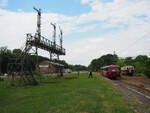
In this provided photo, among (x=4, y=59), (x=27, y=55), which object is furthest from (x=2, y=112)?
(x=4, y=59)

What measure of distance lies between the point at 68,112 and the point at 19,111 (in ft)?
8.31

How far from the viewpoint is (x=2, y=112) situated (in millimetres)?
7211

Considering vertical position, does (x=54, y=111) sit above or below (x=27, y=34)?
below

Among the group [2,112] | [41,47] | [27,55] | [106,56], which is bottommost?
[2,112]

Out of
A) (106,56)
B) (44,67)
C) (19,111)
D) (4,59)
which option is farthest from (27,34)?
(106,56)

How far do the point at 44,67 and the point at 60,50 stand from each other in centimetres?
4133

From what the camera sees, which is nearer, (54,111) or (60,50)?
(54,111)

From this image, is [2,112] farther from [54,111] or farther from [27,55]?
[27,55]

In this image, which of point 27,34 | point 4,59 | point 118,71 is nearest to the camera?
point 27,34

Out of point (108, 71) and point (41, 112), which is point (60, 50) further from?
point (41, 112)

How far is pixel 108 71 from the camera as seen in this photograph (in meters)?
29.8

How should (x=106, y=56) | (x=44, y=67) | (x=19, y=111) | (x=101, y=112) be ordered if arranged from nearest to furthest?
1. (x=101, y=112)
2. (x=19, y=111)
3. (x=44, y=67)
4. (x=106, y=56)

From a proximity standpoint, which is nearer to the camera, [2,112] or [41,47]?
[2,112]

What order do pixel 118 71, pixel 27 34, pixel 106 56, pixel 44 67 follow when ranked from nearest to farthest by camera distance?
pixel 27 34 < pixel 118 71 < pixel 44 67 < pixel 106 56
